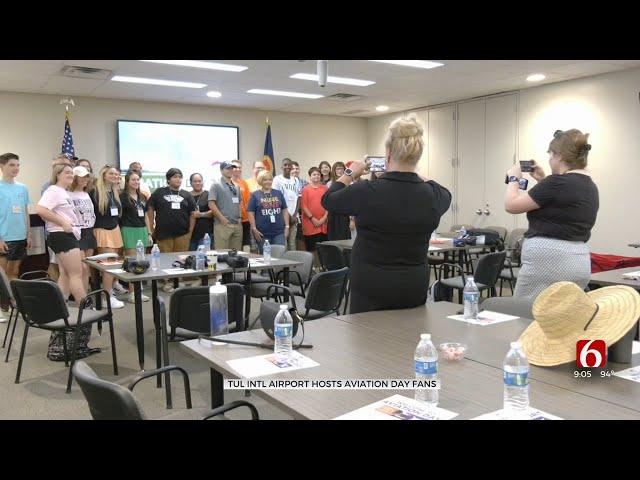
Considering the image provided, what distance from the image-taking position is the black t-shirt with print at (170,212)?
270 inches

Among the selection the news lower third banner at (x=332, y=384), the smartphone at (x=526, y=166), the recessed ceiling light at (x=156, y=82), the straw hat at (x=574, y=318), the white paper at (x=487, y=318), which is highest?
the recessed ceiling light at (x=156, y=82)

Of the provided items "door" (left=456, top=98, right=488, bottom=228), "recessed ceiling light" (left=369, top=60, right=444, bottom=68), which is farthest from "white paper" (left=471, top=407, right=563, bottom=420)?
"door" (left=456, top=98, right=488, bottom=228)

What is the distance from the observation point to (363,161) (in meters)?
2.76

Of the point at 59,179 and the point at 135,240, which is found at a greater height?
the point at 59,179

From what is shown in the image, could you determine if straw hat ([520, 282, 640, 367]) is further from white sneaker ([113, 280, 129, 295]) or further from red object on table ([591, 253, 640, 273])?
white sneaker ([113, 280, 129, 295])

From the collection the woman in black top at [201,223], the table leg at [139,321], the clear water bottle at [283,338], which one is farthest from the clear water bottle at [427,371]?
Result: the woman in black top at [201,223]

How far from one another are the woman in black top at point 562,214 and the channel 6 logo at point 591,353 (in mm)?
934

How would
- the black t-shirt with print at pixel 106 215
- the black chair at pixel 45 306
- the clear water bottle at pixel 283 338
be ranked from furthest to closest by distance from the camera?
A: the black t-shirt with print at pixel 106 215, the black chair at pixel 45 306, the clear water bottle at pixel 283 338

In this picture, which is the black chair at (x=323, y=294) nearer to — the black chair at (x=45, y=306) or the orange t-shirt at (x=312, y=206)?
the black chair at (x=45, y=306)

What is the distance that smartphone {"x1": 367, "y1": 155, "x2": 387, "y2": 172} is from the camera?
2830 mm

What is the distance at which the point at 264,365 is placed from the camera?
5.97 feet
